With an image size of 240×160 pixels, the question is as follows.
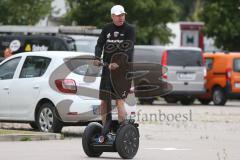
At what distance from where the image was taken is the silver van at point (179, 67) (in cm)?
3200

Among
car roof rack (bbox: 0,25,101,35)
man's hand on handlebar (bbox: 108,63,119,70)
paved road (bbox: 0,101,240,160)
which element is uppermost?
car roof rack (bbox: 0,25,101,35)

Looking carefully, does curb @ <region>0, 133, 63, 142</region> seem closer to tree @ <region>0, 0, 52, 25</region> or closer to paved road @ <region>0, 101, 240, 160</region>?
paved road @ <region>0, 101, 240, 160</region>

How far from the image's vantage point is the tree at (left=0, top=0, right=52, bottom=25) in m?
40.5

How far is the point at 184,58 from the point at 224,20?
44.8 feet

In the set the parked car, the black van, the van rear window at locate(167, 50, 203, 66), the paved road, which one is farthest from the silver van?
the paved road

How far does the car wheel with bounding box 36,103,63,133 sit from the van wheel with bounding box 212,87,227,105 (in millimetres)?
15857

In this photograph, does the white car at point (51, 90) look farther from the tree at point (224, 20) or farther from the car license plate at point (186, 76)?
the tree at point (224, 20)

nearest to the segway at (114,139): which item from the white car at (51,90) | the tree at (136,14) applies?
the white car at (51,90)

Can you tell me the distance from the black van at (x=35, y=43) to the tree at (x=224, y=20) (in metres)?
16.4

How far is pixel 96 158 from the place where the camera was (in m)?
13.1

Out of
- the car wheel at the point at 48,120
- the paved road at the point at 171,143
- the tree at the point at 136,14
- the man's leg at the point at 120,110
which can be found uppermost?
the tree at the point at 136,14

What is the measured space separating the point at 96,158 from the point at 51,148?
1704mm

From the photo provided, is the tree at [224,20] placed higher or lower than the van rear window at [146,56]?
higher

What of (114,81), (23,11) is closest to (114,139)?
(114,81)
